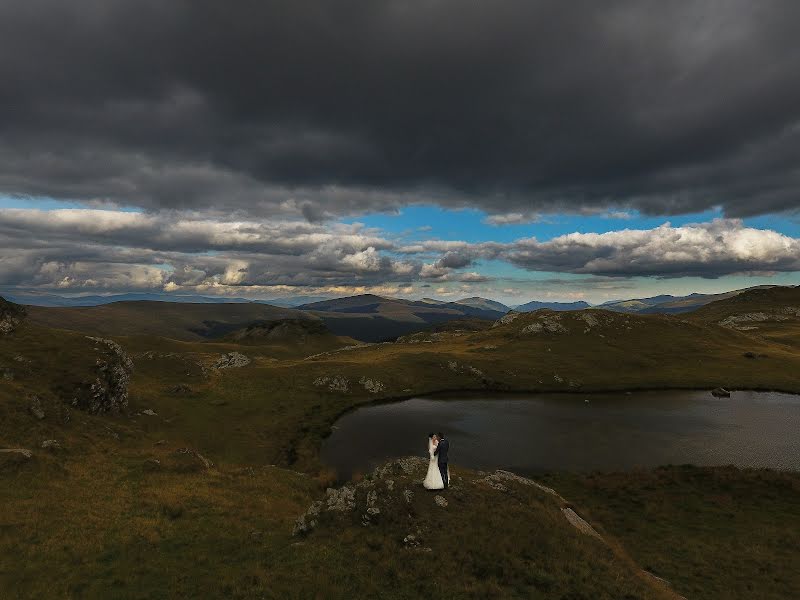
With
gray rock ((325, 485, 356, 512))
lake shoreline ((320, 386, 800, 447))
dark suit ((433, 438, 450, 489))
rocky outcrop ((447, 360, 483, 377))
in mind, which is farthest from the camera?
rocky outcrop ((447, 360, 483, 377))

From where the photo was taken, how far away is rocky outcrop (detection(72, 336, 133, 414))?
5728cm

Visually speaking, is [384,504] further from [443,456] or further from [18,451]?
[18,451]

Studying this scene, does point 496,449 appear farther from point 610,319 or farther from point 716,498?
point 610,319

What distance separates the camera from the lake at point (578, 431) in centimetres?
5919

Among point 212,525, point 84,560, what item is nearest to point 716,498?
point 212,525

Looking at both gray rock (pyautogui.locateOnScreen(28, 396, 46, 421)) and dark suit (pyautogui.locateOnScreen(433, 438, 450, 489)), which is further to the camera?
gray rock (pyautogui.locateOnScreen(28, 396, 46, 421))

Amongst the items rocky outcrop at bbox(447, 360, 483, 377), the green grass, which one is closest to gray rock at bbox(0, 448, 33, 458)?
the green grass

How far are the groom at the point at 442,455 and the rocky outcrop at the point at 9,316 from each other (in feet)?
241

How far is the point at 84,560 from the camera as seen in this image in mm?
22422

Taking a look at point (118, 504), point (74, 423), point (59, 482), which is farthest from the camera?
point (74, 423)

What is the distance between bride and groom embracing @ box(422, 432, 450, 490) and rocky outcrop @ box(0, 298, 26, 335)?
7288 cm

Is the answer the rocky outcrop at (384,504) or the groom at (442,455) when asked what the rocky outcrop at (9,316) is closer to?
the rocky outcrop at (384,504)

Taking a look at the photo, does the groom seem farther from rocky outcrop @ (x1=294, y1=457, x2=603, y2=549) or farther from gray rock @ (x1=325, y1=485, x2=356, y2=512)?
gray rock @ (x1=325, y1=485, x2=356, y2=512)

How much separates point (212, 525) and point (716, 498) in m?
51.1
